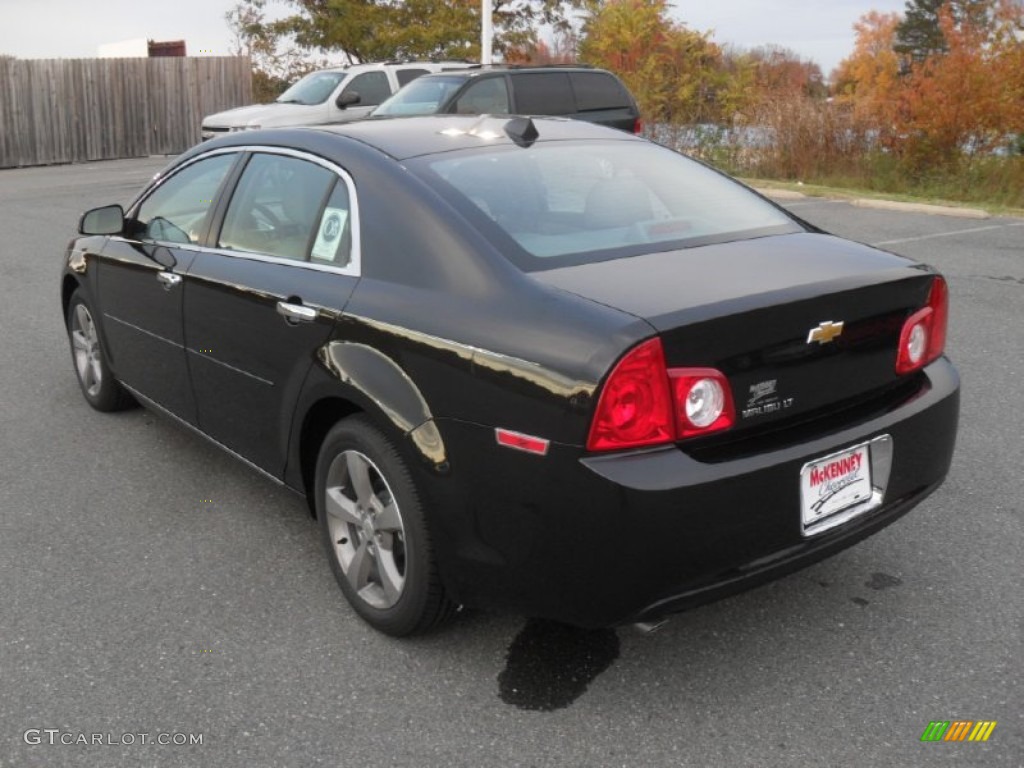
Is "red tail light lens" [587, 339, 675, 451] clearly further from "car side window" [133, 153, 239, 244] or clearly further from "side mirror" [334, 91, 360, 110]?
"side mirror" [334, 91, 360, 110]

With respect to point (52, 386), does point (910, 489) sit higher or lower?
higher

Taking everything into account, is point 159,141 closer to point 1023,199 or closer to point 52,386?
point 1023,199

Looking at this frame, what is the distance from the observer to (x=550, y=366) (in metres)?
2.73

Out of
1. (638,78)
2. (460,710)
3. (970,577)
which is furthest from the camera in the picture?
(638,78)

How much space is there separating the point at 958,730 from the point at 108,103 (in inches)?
1136

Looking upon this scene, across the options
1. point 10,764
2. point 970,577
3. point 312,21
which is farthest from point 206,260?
point 312,21

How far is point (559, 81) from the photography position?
1432 cm

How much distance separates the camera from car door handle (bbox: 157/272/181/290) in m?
4.36

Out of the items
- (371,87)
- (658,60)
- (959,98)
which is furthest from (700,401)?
(658,60)

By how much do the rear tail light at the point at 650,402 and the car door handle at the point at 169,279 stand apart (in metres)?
2.37

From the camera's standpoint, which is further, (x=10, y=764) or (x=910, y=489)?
(x=910, y=489)

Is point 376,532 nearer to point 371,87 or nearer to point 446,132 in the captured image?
point 446,132

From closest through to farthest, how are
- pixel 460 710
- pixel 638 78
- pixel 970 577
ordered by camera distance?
pixel 460 710 → pixel 970 577 → pixel 638 78

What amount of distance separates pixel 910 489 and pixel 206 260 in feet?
8.91
